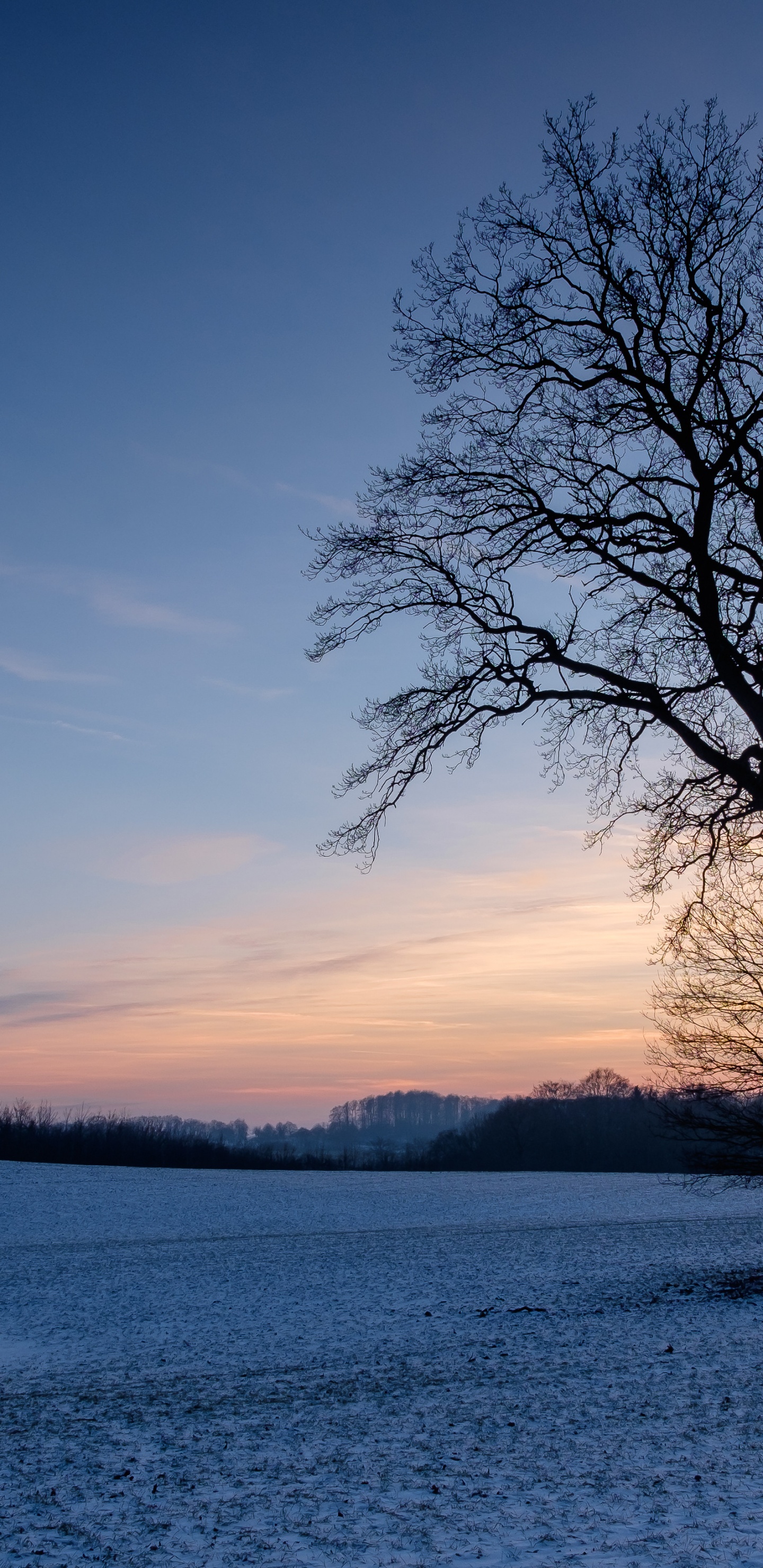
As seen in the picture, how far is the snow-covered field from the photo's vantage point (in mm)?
5918

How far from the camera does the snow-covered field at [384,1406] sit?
19.4 feet

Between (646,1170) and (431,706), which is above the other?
(431,706)

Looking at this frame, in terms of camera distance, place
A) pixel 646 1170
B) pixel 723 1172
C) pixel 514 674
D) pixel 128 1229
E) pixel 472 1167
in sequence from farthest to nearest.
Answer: pixel 472 1167, pixel 646 1170, pixel 128 1229, pixel 723 1172, pixel 514 674

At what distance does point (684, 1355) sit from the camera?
11.1 metres

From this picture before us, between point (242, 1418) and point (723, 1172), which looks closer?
point (242, 1418)

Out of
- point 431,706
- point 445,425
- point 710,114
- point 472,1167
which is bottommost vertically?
point 472,1167

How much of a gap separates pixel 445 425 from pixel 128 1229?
25996 millimetres

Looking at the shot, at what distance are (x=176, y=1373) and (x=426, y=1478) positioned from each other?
541cm


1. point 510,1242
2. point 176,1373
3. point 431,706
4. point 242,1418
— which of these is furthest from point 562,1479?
point 510,1242

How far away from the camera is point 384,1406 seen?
30.4 ft

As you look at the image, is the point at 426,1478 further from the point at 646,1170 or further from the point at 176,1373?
the point at 646,1170

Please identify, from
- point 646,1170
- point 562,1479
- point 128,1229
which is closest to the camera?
point 562,1479

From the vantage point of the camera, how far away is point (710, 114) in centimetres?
1099

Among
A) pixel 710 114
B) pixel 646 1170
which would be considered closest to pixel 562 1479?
pixel 710 114
